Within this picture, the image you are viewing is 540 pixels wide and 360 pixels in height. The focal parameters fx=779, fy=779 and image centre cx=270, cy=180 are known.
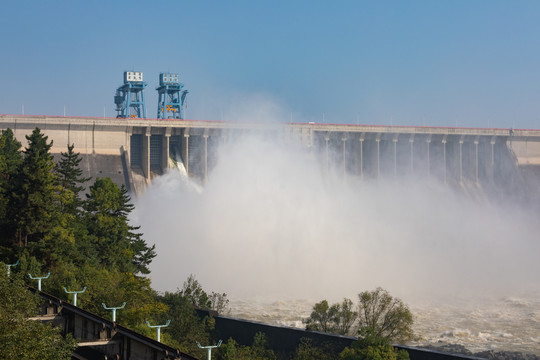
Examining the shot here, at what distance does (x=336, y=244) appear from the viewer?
75.6 metres

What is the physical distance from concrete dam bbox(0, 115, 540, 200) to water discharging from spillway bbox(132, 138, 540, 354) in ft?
5.80

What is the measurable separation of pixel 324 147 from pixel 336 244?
22.8 m

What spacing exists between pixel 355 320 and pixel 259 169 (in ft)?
129

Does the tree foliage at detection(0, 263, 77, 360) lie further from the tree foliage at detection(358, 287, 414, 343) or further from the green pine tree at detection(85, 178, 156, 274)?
the green pine tree at detection(85, 178, 156, 274)

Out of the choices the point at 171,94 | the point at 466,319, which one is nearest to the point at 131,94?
the point at 171,94

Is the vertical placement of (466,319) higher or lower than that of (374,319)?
lower

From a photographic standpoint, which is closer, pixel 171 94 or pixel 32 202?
pixel 32 202

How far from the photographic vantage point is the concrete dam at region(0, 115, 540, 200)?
81.3m

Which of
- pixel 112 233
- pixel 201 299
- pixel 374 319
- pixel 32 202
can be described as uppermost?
pixel 32 202

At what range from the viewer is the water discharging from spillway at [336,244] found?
5553 cm

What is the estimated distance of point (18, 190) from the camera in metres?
45.9

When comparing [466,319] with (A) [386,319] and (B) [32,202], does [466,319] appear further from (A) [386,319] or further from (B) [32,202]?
(B) [32,202]

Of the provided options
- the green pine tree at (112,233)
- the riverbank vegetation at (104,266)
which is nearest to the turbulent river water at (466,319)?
the riverbank vegetation at (104,266)

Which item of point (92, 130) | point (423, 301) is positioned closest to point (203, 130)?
point (92, 130)
